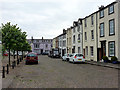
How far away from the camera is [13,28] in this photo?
1977 centimetres

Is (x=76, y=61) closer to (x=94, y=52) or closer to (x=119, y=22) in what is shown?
(x=94, y=52)

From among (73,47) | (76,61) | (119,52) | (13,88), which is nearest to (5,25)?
(76,61)

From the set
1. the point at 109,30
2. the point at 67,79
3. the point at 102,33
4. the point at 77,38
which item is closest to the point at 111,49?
the point at 109,30

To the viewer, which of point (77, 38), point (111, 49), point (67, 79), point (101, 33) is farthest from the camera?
point (77, 38)

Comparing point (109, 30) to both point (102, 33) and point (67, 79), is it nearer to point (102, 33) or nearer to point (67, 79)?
point (102, 33)

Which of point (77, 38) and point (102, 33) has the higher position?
point (102, 33)

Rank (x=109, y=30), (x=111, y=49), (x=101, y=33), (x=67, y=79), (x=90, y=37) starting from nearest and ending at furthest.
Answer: (x=67, y=79) < (x=111, y=49) < (x=109, y=30) < (x=101, y=33) < (x=90, y=37)

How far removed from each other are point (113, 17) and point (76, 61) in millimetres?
8128

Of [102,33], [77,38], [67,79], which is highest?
[102,33]

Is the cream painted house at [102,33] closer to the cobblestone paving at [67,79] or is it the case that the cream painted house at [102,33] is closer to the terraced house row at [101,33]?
the terraced house row at [101,33]

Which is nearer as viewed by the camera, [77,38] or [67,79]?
[67,79]

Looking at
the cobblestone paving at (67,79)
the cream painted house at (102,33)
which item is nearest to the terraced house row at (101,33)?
the cream painted house at (102,33)

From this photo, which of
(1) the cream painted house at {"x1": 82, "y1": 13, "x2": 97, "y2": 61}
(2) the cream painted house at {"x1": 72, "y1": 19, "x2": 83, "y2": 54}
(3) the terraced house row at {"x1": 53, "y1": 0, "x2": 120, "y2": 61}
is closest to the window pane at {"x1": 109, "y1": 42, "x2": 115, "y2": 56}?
(3) the terraced house row at {"x1": 53, "y1": 0, "x2": 120, "y2": 61}

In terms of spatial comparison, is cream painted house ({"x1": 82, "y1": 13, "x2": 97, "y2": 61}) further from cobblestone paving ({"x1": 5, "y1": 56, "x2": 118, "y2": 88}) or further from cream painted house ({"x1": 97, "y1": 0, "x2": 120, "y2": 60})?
cobblestone paving ({"x1": 5, "y1": 56, "x2": 118, "y2": 88})
